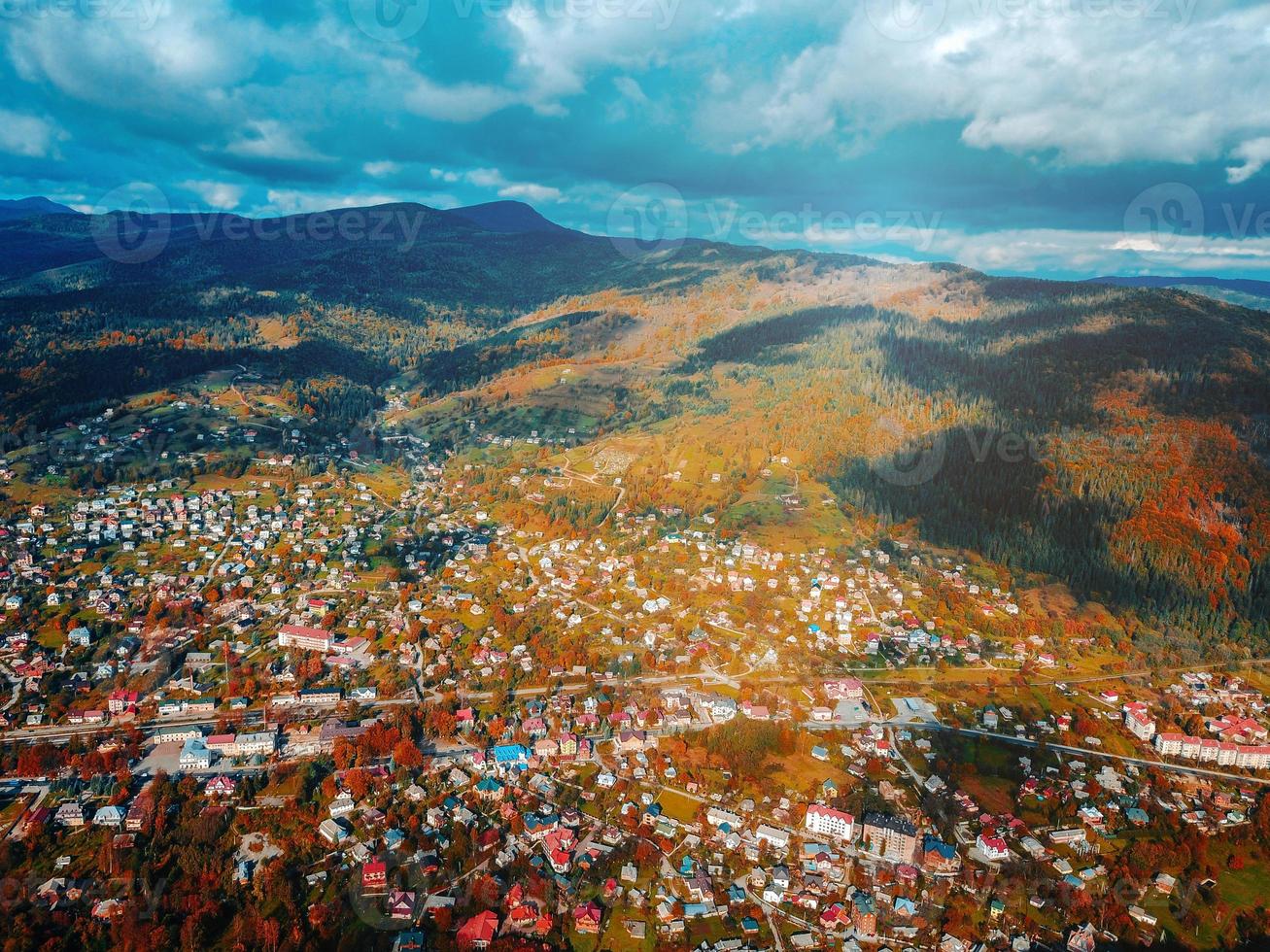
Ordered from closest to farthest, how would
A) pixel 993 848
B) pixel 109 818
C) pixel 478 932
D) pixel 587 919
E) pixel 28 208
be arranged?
pixel 478 932 < pixel 587 919 < pixel 993 848 < pixel 109 818 < pixel 28 208

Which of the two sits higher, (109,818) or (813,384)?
(813,384)

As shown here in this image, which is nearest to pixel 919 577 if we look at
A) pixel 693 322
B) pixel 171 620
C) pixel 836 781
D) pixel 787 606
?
pixel 787 606

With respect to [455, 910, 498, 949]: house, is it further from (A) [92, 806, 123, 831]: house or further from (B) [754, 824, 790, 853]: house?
(A) [92, 806, 123, 831]: house

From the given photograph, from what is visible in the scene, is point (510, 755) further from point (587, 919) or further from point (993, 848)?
point (993, 848)

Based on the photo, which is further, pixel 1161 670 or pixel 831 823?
pixel 1161 670

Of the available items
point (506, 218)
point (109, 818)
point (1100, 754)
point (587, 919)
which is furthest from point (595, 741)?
point (506, 218)

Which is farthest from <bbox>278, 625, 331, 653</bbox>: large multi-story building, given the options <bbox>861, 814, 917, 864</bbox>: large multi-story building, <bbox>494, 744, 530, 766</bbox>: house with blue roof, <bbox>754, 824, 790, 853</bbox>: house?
<bbox>861, 814, 917, 864</bbox>: large multi-story building

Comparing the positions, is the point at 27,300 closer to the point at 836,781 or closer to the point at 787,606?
the point at 787,606

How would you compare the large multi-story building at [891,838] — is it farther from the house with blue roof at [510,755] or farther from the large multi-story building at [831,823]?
the house with blue roof at [510,755]
